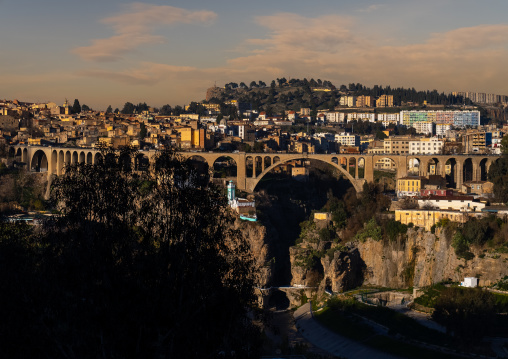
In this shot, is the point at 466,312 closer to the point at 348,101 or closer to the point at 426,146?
the point at 426,146

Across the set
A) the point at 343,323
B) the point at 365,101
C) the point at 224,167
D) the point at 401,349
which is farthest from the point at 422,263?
the point at 365,101

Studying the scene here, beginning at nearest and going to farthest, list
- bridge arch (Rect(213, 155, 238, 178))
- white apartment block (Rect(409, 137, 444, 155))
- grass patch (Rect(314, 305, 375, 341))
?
grass patch (Rect(314, 305, 375, 341))
bridge arch (Rect(213, 155, 238, 178))
white apartment block (Rect(409, 137, 444, 155))

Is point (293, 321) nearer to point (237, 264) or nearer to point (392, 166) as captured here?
point (237, 264)

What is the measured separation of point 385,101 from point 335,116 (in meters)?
13.1

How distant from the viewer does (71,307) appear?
13.2 metres

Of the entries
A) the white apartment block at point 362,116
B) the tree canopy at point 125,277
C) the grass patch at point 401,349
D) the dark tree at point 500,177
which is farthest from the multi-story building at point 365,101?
the tree canopy at point 125,277

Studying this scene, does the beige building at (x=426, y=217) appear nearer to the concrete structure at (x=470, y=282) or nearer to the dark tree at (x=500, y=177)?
the concrete structure at (x=470, y=282)

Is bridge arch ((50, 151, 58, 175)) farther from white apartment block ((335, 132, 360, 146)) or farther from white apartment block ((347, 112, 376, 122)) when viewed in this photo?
white apartment block ((347, 112, 376, 122))

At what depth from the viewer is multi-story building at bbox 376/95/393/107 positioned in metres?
109

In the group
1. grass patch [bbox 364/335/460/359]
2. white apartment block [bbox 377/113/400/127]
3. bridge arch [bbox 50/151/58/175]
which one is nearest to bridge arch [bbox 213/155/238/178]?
bridge arch [bbox 50/151/58/175]

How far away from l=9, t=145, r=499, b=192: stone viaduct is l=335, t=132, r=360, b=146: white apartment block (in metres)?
21.6

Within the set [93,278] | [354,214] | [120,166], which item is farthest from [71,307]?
[354,214]

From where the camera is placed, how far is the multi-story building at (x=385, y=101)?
109438 mm

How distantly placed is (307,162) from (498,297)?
2527 centimetres
